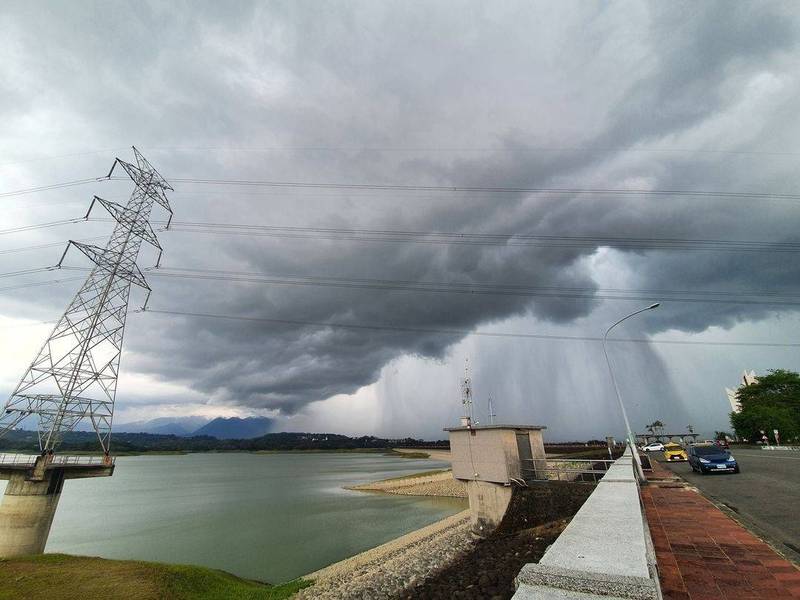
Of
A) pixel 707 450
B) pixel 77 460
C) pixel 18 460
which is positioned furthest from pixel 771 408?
pixel 18 460

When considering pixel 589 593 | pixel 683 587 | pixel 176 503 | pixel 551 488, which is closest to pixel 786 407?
pixel 551 488

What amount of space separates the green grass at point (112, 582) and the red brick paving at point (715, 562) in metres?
18.2

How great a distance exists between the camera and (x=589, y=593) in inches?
110

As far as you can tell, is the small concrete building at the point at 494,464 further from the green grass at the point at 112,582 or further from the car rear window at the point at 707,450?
the green grass at the point at 112,582

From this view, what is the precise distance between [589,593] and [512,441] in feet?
73.0

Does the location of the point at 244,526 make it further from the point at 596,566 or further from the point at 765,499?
the point at 596,566

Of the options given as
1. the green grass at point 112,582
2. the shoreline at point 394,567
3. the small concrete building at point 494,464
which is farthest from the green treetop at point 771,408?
the green grass at point 112,582

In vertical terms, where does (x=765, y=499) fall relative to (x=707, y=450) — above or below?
below

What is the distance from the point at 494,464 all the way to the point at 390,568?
8516 millimetres

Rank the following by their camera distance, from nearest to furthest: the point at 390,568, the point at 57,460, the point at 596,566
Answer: the point at 596,566
the point at 390,568
the point at 57,460

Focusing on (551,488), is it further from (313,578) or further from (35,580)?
(35,580)

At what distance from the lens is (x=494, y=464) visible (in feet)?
75.4

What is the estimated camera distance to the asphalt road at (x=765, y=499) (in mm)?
8773

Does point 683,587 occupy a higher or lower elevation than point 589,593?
lower
